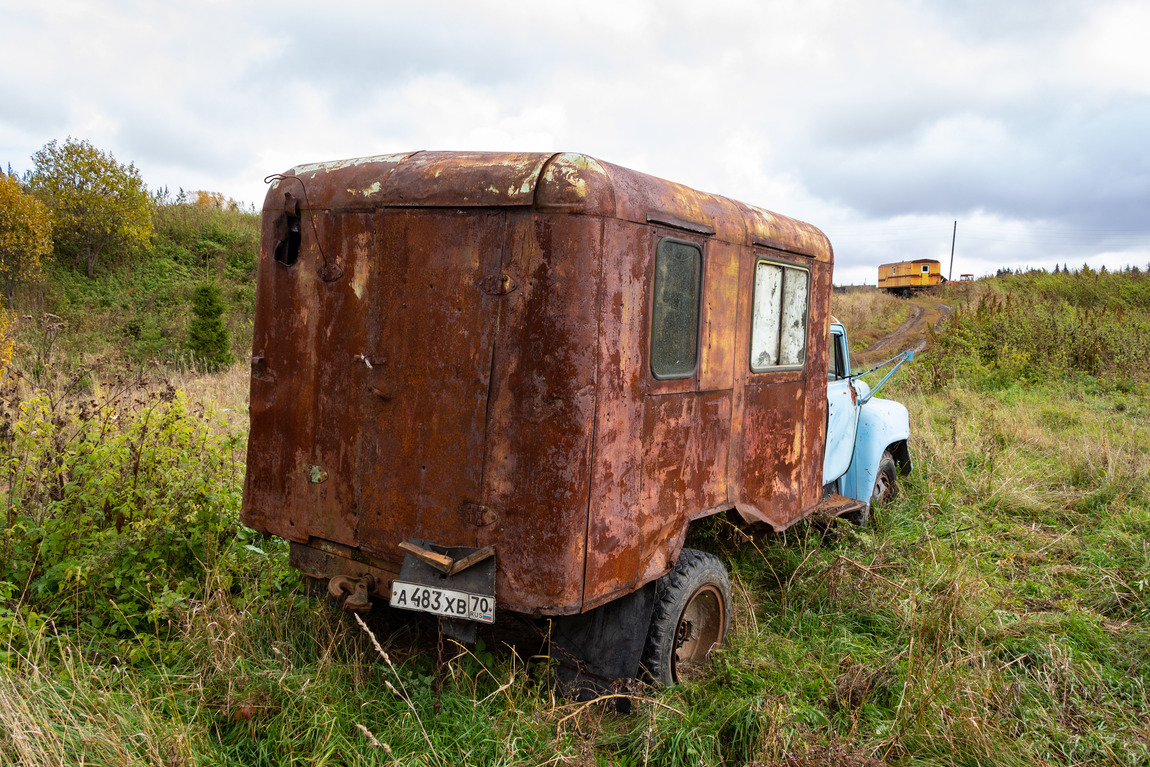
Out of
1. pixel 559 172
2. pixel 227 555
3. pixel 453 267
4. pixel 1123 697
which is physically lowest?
pixel 1123 697

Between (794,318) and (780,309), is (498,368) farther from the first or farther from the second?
(794,318)

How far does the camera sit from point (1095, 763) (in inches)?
111

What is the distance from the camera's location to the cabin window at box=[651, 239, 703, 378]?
3008mm

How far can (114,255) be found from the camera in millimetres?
21484

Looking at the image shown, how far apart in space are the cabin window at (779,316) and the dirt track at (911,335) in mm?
10787

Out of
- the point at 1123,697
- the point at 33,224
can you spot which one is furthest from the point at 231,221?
the point at 1123,697

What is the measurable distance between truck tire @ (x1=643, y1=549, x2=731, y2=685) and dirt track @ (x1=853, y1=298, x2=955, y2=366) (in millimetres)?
11747

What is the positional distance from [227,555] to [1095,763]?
427cm

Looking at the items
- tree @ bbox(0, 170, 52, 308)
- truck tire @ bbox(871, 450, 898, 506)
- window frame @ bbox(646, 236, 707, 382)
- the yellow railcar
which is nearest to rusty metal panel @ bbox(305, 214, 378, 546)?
window frame @ bbox(646, 236, 707, 382)

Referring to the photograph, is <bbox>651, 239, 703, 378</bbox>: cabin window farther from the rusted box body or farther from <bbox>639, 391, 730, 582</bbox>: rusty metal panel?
<bbox>639, 391, 730, 582</bbox>: rusty metal panel

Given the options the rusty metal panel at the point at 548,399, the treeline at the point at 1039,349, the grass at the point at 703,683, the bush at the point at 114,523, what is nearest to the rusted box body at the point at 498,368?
the rusty metal panel at the point at 548,399

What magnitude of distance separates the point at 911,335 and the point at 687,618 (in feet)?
64.4

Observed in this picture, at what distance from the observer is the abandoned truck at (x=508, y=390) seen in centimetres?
265

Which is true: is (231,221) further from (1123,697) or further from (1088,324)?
(1123,697)
